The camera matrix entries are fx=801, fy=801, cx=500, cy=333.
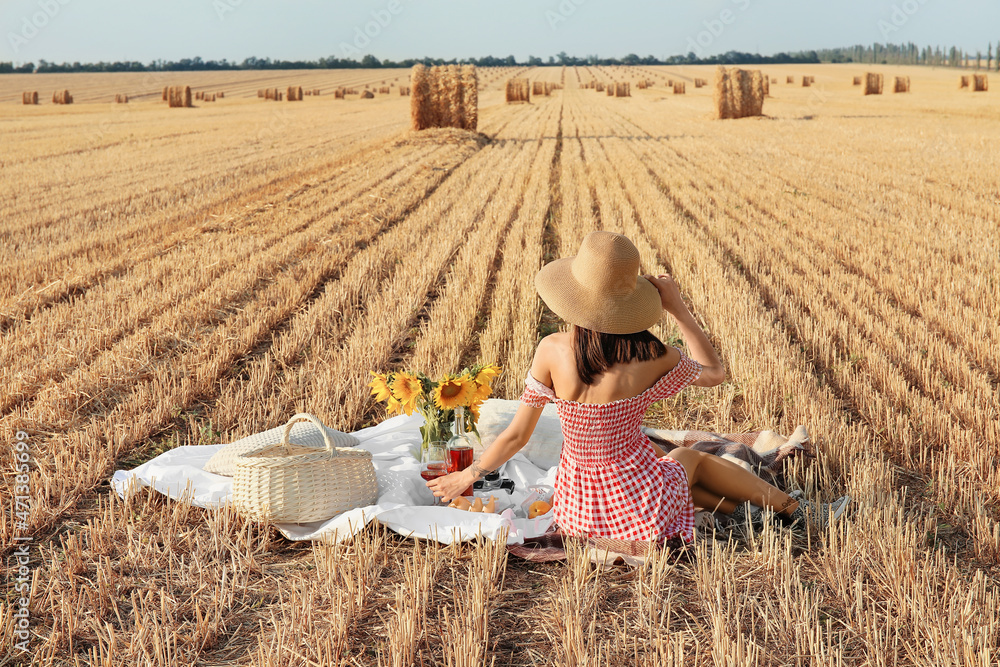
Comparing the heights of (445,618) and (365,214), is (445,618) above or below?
below

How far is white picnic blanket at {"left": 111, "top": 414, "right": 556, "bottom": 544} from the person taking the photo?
11.3 ft

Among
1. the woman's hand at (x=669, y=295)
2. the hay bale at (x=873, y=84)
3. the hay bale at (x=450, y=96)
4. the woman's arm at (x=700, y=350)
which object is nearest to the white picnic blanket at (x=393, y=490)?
the woman's arm at (x=700, y=350)

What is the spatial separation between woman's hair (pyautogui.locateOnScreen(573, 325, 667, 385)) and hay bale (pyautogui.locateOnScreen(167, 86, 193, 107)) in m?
40.5

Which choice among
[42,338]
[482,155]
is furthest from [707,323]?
[482,155]

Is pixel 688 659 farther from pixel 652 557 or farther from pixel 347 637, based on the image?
pixel 347 637

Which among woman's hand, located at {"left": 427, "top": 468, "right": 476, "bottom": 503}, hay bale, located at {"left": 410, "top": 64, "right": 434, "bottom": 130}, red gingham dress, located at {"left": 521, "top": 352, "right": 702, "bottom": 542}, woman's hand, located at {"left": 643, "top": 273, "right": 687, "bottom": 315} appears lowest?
woman's hand, located at {"left": 427, "top": 468, "right": 476, "bottom": 503}

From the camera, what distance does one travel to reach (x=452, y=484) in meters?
3.70

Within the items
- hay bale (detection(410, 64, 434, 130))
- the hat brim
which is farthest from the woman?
hay bale (detection(410, 64, 434, 130))

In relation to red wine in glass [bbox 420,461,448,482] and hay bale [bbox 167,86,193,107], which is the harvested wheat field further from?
hay bale [bbox 167,86,193,107]

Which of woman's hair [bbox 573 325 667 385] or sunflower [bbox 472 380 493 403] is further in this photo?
sunflower [bbox 472 380 493 403]

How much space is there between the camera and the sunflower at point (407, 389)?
3.98 meters

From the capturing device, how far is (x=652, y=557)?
307 cm

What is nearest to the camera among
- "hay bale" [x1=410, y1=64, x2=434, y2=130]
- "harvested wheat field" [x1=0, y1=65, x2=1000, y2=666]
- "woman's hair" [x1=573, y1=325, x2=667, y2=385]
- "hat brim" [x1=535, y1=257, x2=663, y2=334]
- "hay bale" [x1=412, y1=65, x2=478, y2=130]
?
"harvested wheat field" [x1=0, y1=65, x2=1000, y2=666]

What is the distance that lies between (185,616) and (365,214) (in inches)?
344
